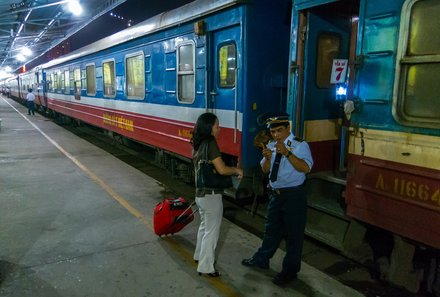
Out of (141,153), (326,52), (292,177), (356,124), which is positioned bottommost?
(141,153)

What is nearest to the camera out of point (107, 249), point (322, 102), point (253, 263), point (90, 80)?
point (253, 263)

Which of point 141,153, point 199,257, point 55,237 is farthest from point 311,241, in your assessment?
point 141,153

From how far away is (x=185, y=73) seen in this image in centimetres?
645

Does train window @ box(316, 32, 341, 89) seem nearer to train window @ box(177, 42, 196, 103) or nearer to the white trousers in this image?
train window @ box(177, 42, 196, 103)

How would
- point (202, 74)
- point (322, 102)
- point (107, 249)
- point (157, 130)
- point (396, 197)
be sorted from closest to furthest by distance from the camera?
point (396, 197)
point (107, 249)
point (322, 102)
point (202, 74)
point (157, 130)

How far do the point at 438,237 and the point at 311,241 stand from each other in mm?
2105

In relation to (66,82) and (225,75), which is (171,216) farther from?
(66,82)

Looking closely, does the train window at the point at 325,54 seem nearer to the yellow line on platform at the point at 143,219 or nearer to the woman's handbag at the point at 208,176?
the woman's handbag at the point at 208,176

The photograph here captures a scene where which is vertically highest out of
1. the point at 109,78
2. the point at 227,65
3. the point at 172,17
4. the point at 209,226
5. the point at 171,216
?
the point at 172,17

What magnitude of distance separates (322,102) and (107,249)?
11.3 feet

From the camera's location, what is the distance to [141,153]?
37.8 ft

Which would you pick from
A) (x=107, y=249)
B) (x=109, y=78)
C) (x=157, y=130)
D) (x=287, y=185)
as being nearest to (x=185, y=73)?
(x=157, y=130)

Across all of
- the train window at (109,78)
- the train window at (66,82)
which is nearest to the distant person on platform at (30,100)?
the train window at (66,82)

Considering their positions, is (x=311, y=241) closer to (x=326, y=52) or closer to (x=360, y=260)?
(x=360, y=260)
